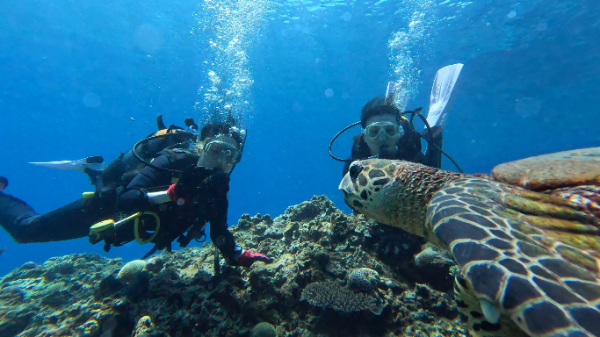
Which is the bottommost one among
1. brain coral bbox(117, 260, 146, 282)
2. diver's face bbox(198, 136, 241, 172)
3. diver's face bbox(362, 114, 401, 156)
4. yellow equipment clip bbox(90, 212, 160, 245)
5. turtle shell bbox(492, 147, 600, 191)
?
turtle shell bbox(492, 147, 600, 191)

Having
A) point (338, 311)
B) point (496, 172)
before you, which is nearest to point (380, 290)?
point (338, 311)

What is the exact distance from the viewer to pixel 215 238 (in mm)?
3389

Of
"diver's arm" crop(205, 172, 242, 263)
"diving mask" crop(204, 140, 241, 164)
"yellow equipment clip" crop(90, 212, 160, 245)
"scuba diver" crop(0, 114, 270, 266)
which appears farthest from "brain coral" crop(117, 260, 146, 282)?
"diving mask" crop(204, 140, 241, 164)

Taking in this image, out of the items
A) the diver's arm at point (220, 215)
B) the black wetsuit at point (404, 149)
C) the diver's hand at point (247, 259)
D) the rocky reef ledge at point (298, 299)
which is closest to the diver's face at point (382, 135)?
the black wetsuit at point (404, 149)

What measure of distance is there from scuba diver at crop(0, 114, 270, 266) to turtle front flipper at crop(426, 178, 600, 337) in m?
2.67

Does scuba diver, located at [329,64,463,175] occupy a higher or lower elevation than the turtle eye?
higher

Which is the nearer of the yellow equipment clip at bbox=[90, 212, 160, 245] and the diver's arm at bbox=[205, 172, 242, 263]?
the yellow equipment clip at bbox=[90, 212, 160, 245]

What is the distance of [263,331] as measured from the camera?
2.30 meters

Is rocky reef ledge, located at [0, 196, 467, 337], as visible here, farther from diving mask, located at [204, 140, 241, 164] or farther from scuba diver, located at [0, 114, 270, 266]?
diving mask, located at [204, 140, 241, 164]

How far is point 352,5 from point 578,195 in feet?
68.0

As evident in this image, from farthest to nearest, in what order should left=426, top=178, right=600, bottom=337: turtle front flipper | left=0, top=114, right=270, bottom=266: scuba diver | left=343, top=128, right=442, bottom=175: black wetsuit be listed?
left=343, top=128, right=442, bottom=175: black wetsuit < left=0, top=114, right=270, bottom=266: scuba diver < left=426, top=178, right=600, bottom=337: turtle front flipper

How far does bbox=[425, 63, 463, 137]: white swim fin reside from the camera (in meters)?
7.36

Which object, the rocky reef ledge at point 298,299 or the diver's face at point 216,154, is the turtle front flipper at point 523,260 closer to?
the rocky reef ledge at point 298,299

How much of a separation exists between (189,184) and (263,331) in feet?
6.59
